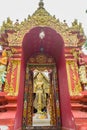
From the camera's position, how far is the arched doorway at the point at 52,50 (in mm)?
5477

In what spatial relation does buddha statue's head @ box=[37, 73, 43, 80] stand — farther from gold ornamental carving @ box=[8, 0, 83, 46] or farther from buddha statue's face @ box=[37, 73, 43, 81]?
gold ornamental carving @ box=[8, 0, 83, 46]

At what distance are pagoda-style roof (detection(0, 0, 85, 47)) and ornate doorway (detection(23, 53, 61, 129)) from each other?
998 millimetres

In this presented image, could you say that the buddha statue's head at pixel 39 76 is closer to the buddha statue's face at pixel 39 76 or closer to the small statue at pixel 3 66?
the buddha statue's face at pixel 39 76

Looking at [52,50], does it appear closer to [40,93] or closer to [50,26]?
[50,26]

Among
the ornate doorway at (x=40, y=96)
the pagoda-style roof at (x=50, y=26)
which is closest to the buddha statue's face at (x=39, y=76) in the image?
the ornate doorway at (x=40, y=96)

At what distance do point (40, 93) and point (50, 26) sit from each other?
3.27 meters

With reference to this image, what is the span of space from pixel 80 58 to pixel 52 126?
2.37 m

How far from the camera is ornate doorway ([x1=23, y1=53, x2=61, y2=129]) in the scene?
19.8 feet

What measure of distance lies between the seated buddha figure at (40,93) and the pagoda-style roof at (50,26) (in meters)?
2.46

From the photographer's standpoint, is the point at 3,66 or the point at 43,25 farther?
the point at 43,25

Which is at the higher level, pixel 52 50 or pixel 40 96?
pixel 52 50

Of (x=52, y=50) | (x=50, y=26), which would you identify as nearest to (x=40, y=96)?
(x=52, y=50)

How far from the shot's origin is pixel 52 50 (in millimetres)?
6363

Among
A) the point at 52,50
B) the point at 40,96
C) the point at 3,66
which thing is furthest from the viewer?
the point at 40,96
